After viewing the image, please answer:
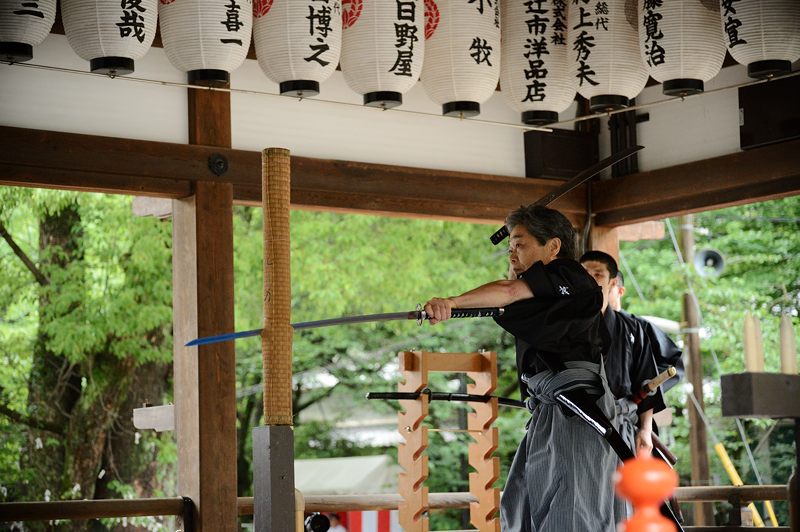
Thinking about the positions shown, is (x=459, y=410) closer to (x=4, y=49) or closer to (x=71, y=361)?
(x=71, y=361)

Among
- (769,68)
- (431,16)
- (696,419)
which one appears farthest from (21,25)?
(696,419)

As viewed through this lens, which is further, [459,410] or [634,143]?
[459,410]

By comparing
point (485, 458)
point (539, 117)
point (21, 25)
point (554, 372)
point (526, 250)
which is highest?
point (21, 25)

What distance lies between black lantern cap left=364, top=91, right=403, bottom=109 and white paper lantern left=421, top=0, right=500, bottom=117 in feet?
1.01

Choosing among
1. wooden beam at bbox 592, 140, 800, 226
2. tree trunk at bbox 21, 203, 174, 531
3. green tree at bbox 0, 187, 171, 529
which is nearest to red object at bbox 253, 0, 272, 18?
wooden beam at bbox 592, 140, 800, 226

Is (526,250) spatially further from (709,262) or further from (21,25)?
(709,262)

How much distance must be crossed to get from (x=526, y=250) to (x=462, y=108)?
1.52 metres

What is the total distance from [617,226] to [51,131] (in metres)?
3.47

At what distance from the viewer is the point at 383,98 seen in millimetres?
4977

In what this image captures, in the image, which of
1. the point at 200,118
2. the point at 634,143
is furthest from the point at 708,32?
the point at 200,118

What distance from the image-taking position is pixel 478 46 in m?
5.14

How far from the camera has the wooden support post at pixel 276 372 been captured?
131 inches

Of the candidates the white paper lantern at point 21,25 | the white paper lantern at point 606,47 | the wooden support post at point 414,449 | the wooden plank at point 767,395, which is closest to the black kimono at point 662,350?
the wooden support post at point 414,449

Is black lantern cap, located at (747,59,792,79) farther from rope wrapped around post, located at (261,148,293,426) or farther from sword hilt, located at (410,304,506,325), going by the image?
rope wrapped around post, located at (261,148,293,426)
